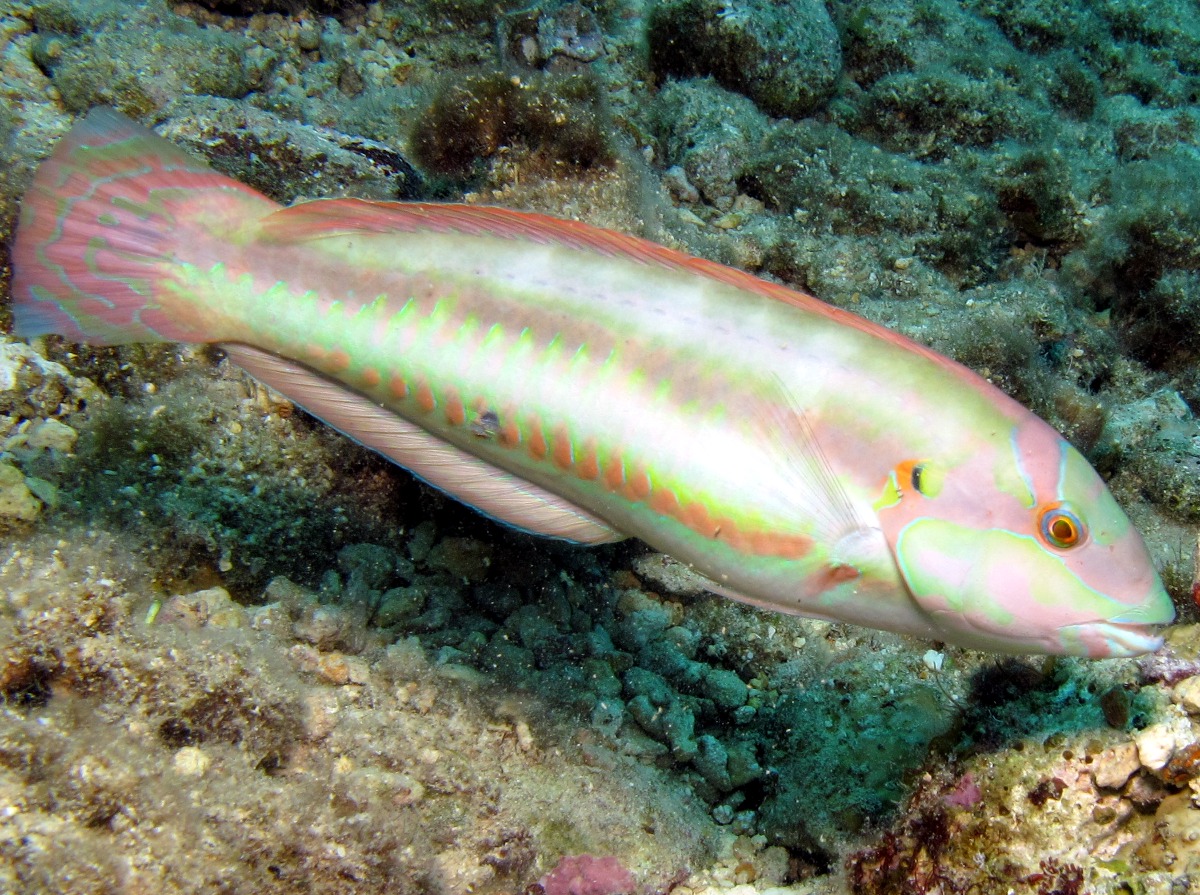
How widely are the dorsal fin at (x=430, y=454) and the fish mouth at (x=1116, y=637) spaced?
1362 millimetres

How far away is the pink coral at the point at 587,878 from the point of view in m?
2.75

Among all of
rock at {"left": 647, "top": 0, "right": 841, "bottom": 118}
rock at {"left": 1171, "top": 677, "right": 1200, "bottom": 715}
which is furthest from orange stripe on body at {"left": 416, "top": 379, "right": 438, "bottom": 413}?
rock at {"left": 647, "top": 0, "right": 841, "bottom": 118}

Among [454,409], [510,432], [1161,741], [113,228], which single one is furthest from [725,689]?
[113,228]

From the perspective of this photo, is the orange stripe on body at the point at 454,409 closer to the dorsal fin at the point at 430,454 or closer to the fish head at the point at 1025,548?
the dorsal fin at the point at 430,454

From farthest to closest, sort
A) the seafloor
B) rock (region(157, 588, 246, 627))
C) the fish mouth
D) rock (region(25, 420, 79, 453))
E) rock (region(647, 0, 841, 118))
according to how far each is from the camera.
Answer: rock (region(647, 0, 841, 118))
rock (region(25, 420, 79, 453))
rock (region(157, 588, 246, 627))
the seafloor
the fish mouth

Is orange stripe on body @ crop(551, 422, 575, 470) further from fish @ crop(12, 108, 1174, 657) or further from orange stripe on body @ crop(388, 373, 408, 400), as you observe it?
orange stripe on body @ crop(388, 373, 408, 400)

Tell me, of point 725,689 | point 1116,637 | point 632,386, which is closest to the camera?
point 1116,637

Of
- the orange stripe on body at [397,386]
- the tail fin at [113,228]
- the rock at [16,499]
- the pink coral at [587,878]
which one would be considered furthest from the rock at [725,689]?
the rock at [16,499]

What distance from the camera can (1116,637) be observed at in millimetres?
1877

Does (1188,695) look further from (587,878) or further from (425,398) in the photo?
(425,398)

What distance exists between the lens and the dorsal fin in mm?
2445

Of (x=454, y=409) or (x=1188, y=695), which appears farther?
(x=1188, y=695)

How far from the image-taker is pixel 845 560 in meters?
2.02

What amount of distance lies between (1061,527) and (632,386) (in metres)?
1.24
